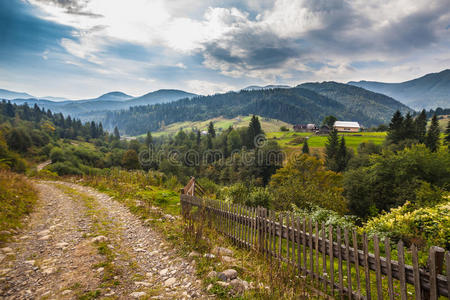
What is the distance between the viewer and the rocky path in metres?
4.28

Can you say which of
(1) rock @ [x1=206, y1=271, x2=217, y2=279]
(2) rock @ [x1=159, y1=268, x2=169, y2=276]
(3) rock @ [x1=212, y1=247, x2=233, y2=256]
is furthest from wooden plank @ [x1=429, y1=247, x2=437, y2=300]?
(2) rock @ [x1=159, y1=268, x2=169, y2=276]

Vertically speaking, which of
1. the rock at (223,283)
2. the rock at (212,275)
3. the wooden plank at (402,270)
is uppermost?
the wooden plank at (402,270)

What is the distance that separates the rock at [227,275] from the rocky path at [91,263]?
0.56 m

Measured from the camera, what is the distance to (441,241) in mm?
6945

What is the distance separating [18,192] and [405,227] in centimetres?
1810

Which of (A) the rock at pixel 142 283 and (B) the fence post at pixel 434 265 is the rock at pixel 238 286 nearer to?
(A) the rock at pixel 142 283

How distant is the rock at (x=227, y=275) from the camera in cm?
467

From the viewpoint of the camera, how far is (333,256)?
4.71 m

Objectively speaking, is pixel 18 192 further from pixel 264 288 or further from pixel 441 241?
pixel 441 241

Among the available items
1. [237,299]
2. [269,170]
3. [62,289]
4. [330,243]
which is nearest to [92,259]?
[62,289]

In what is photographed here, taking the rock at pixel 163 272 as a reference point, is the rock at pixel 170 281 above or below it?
above

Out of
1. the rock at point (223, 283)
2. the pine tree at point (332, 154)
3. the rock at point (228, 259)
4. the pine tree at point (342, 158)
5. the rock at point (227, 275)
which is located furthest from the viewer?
the pine tree at point (332, 154)

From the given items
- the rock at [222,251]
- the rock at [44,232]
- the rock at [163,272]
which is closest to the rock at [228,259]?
the rock at [222,251]

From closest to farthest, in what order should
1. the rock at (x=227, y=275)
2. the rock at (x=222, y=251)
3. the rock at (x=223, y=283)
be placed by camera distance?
the rock at (x=223, y=283), the rock at (x=227, y=275), the rock at (x=222, y=251)
